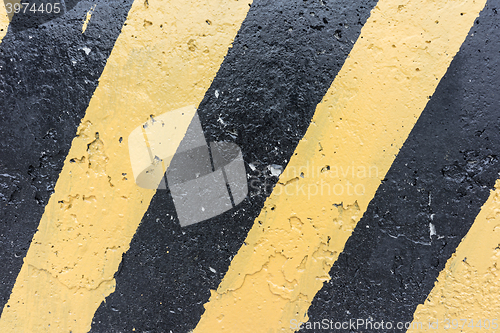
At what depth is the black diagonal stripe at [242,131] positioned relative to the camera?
1824 mm

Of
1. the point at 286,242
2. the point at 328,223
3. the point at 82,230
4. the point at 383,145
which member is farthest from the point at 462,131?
the point at 82,230

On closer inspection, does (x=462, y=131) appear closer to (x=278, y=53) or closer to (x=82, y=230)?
(x=278, y=53)

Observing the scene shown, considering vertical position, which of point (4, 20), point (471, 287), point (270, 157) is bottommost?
point (471, 287)

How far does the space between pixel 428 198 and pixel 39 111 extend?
8.86 ft

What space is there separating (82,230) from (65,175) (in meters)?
0.39

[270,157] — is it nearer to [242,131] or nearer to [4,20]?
[242,131]

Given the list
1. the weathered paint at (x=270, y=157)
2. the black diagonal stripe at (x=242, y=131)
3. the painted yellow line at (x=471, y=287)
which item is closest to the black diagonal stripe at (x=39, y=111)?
the weathered paint at (x=270, y=157)

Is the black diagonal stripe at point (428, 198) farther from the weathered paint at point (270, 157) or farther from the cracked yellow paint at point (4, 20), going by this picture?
the cracked yellow paint at point (4, 20)

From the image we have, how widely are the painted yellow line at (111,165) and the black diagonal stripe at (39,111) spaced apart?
83 millimetres

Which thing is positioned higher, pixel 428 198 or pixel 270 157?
pixel 270 157

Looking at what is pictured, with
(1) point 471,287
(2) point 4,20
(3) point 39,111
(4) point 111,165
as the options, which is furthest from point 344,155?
(2) point 4,20

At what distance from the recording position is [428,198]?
1818 millimetres

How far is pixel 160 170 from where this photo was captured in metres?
1.82

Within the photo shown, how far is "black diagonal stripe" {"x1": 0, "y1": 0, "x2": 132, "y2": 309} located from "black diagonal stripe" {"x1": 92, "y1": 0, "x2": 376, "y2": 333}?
2.43ft
